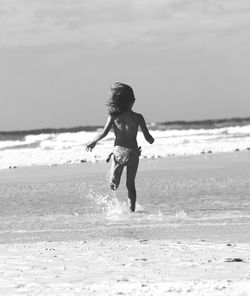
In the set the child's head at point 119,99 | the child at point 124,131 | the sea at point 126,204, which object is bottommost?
the sea at point 126,204

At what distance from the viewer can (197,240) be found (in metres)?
6.61

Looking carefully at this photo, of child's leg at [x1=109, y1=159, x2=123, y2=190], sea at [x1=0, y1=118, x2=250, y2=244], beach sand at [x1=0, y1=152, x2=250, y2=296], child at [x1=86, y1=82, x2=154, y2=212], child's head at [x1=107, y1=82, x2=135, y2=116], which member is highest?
child's head at [x1=107, y1=82, x2=135, y2=116]

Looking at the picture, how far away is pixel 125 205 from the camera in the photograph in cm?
1025

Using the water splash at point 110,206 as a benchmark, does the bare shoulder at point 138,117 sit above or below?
above

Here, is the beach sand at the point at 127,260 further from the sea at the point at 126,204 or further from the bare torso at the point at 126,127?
the bare torso at the point at 126,127

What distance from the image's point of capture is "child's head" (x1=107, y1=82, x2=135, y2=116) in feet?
29.5

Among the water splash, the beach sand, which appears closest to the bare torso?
the water splash

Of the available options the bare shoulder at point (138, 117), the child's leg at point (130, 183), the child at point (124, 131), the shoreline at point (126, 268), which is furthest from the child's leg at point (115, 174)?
the shoreline at point (126, 268)

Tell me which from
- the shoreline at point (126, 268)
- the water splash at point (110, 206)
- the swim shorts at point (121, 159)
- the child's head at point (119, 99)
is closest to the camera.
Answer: the shoreline at point (126, 268)

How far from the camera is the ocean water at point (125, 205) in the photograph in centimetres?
769

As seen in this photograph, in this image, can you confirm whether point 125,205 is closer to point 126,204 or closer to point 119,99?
point 126,204

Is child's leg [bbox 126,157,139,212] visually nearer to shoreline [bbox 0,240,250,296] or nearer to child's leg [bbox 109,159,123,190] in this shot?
child's leg [bbox 109,159,123,190]

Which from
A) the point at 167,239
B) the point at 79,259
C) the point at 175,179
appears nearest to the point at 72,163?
the point at 175,179

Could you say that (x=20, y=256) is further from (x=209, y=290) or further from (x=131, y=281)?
(x=209, y=290)
